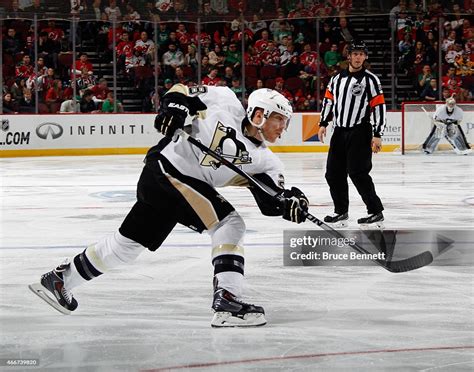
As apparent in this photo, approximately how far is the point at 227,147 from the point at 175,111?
251 mm

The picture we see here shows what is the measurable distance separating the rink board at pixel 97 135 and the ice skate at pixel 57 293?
1192 cm

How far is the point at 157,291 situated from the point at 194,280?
0.32 meters

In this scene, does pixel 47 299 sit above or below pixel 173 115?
below

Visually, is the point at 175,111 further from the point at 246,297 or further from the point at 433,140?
the point at 433,140

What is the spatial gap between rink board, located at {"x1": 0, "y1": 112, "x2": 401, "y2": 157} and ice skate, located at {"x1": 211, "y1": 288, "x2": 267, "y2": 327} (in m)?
12.3

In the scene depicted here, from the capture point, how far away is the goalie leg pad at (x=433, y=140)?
15852 mm

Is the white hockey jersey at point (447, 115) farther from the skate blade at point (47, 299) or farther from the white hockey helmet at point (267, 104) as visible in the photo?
the skate blade at point (47, 299)

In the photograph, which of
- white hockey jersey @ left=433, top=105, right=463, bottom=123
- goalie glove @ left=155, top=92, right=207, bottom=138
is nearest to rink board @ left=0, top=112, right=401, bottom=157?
white hockey jersey @ left=433, top=105, right=463, bottom=123

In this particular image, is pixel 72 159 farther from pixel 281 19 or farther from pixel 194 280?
pixel 194 280

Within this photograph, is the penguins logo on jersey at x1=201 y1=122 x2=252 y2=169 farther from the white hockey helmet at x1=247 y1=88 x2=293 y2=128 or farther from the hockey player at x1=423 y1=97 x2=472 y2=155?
the hockey player at x1=423 y1=97 x2=472 y2=155

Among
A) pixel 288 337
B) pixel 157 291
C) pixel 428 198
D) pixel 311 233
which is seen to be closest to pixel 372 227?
pixel 311 233

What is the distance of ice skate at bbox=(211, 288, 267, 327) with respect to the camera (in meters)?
3.79

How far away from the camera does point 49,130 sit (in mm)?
16016

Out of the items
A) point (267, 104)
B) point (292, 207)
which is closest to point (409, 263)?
point (292, 207)
